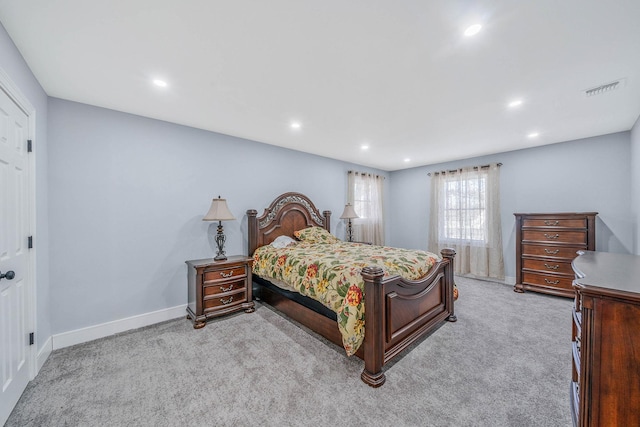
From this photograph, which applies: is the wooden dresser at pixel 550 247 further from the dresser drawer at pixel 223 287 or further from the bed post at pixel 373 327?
the dresser drawer at pixel 223 287

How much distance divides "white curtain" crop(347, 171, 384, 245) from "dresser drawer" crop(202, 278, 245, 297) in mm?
2815

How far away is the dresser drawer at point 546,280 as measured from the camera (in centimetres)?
356

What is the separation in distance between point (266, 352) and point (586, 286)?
2.30 metres

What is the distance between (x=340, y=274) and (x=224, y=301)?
1671 millimetres

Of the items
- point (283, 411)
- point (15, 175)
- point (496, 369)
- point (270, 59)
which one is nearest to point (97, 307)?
point (15, 175)

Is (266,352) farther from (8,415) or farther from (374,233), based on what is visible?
(374,233)

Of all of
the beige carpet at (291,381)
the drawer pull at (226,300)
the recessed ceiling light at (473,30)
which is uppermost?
the recessed ceiling light at (473,30)

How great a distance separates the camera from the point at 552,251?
370 cm

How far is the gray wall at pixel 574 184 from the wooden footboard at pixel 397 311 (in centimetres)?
264

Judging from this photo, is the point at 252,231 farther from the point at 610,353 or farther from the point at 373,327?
the point at 610,353

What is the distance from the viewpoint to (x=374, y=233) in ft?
18.7

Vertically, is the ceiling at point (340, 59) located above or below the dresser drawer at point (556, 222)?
above

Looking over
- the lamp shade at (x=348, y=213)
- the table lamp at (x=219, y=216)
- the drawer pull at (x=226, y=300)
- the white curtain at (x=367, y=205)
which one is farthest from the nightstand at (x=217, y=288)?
the white curtain at (x=367, y=205)

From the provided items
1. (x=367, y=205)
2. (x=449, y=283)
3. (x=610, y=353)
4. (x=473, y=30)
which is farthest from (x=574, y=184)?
(x=610, y=353)
